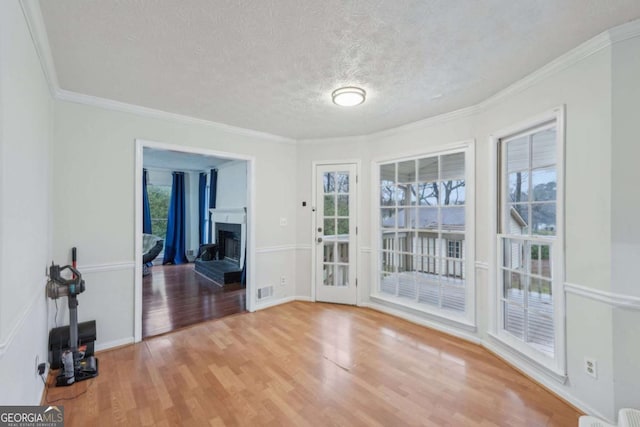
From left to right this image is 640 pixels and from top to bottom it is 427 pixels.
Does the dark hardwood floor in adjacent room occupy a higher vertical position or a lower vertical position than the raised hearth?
lower

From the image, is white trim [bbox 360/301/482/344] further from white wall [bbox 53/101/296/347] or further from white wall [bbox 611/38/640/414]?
white wall [bbox 53/101/296/347]

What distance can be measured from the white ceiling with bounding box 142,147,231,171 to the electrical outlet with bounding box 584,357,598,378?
5.86m

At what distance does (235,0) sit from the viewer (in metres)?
1.49

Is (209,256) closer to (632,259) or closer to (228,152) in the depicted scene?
(228,152)

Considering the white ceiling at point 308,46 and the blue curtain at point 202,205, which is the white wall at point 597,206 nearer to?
the white ceiling at point 308,46

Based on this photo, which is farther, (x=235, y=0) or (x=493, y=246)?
(x=493, y=246)

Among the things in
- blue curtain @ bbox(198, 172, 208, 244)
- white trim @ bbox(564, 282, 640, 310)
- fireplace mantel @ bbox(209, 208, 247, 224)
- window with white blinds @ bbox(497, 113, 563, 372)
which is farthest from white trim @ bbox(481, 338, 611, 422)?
blue curtain @ bbox(198, 172, 208, 244)

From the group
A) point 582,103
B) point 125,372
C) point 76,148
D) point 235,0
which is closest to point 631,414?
point 582,103

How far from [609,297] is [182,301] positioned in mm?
4795

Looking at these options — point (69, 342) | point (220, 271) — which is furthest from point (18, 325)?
point (220, 271)

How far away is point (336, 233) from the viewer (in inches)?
166

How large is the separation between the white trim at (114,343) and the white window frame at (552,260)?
3693 mm

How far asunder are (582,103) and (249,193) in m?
3.51

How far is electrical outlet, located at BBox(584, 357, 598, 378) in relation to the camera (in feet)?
6.11
